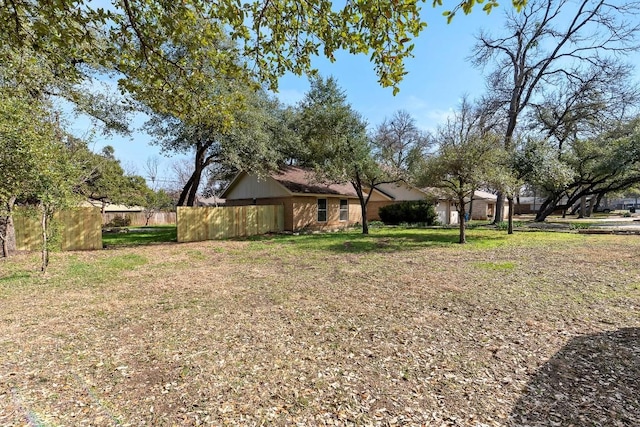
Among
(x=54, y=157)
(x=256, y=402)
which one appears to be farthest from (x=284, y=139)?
(x=256, y=402)

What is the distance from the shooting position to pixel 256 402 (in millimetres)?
2604

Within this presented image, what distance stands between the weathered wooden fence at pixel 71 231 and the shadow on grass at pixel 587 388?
1299 centimetres

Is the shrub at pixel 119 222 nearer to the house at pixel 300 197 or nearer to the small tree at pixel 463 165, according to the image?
the house at pixel 300 197

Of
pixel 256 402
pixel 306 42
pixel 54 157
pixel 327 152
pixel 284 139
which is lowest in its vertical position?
pixel 256 402

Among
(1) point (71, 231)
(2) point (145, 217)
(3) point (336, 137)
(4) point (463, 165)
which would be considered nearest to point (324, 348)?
(4) point (463, 165)

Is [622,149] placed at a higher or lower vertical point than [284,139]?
lower

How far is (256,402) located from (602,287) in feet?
21.6

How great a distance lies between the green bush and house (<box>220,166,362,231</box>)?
2364 mm

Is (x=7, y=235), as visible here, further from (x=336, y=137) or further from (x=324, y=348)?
(x=336, y=137)

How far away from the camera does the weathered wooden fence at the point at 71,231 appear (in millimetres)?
10562

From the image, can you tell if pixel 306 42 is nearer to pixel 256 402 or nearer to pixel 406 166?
pixel 256 402

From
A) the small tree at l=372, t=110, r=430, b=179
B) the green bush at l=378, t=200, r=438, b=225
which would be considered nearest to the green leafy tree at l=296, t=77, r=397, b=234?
the small tree at l=372, t=110, r=430, b=179

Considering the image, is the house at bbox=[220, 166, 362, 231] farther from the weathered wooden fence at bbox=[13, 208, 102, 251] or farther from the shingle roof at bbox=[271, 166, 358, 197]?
the weathered wooden fence at bbox=[13, 208, 102, 251]

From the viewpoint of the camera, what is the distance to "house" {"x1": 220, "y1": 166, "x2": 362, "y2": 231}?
1780 cm
